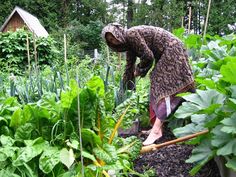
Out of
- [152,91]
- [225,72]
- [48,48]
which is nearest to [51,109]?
[225,72]

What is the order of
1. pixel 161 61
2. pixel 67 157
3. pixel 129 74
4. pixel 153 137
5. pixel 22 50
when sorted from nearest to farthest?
1. pixel 67 157
2. pixel 153 137
3. pixel 161 61
4. pixel 129 74
5. pixel 22 50

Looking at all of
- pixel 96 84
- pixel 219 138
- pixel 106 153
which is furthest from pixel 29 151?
pixel 219 138

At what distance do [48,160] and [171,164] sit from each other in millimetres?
1193

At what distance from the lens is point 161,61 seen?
3283mm

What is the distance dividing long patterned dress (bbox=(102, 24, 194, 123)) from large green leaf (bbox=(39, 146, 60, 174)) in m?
1.45

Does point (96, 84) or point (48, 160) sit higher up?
point (96, 84)

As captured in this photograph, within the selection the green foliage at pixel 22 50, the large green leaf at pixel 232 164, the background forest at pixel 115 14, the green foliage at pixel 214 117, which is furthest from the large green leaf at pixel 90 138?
the background forest at pixel 115 14

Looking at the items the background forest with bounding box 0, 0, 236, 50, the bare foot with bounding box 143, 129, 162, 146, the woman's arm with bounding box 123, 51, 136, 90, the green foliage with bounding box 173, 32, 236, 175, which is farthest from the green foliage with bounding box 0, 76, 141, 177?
the background forest with bounding box 0, 0, 236, 50

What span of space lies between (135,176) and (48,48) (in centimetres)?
1070

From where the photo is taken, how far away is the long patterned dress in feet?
10.4

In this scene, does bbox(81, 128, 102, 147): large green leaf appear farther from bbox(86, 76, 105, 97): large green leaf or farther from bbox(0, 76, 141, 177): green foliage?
bbox(86, 76, 105, 97): large green leaf

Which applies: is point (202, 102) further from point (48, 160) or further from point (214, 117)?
point (48, 160)

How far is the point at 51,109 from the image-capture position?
82.8 inches

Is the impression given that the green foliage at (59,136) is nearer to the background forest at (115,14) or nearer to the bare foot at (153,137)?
the bare foot at (153,137)
